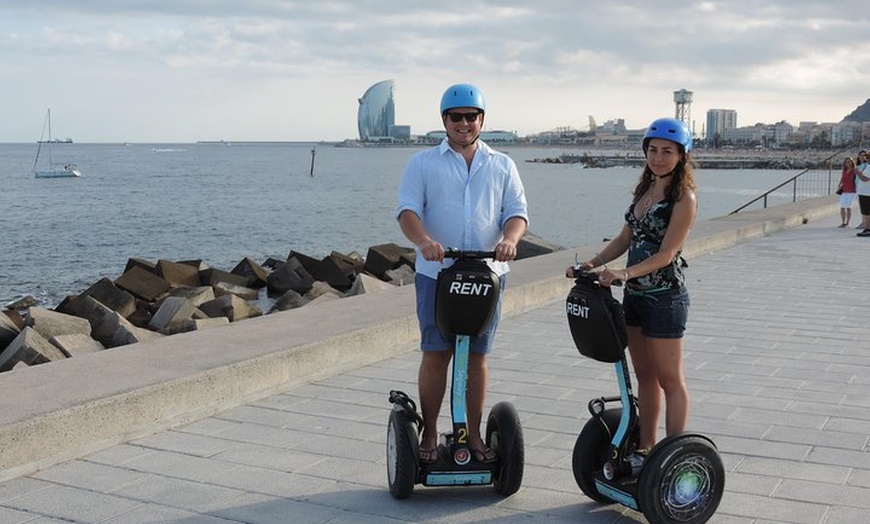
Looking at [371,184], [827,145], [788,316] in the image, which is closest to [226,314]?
[788,316]

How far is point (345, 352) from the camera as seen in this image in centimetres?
711

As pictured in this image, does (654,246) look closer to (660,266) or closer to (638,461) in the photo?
(660,266)

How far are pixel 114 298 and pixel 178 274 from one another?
375cm

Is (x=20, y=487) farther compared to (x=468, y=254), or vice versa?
(x=20, y=487)

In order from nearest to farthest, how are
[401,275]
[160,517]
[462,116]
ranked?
[160,517] → [462,116] → [401,275]

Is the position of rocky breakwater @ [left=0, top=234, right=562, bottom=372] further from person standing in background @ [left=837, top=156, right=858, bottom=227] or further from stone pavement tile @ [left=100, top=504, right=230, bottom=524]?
person standing in background @ [left=837, top=156, right=858, bottom=227]

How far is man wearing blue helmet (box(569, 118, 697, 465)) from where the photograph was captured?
4215 millimetres

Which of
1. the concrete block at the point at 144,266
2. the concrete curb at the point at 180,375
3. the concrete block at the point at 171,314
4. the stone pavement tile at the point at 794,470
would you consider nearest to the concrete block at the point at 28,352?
the concrete curb at the point at 180,375

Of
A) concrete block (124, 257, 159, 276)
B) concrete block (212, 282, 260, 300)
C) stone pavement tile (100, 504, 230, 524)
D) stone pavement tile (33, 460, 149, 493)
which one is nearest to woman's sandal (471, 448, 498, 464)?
stone pavement tile (100, 504, 230, 524)

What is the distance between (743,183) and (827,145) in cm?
8963

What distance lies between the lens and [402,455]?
443 cm

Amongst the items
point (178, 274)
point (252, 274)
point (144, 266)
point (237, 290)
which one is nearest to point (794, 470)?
point (237, 290)

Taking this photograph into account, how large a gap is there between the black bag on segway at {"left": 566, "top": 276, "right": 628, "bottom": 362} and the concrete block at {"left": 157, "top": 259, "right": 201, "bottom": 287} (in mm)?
16633

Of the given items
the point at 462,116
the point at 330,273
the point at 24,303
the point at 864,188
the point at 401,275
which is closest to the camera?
the point at 462,116
